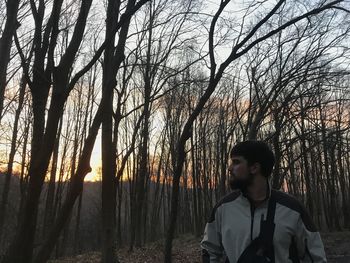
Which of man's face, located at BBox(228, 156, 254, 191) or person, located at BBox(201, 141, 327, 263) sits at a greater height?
man's face, located at BBox(228, 156, 254, 191)

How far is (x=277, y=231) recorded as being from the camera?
2.09 meters

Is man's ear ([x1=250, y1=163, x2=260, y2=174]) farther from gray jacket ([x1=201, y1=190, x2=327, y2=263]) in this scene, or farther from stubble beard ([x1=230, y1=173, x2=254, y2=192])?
gray jacket ([x1=201, y1=190, x2=327, y2=263])

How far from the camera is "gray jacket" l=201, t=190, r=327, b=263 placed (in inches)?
82.5

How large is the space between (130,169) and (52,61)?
22864 millimetres

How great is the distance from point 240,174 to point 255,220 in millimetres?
263

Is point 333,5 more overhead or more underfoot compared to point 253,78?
more underfoot

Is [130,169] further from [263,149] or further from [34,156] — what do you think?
[263,149]

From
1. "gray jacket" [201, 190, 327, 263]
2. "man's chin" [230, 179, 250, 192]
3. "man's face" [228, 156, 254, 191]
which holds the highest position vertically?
"man's face" [228, 156, 254, 191]

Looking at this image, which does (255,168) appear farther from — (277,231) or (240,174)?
(277,231)

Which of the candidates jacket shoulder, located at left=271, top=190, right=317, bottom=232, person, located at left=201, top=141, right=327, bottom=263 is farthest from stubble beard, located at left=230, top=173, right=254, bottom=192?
jacket shoulder, located at left=271, top=190, right=317, bottom=232

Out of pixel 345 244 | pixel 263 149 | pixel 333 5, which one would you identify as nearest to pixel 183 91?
pixel 345 244

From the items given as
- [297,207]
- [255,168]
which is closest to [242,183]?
[255,168]

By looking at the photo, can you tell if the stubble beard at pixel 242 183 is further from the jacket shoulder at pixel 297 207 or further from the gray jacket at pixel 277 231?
the jacket shoulder at pixel 297 207

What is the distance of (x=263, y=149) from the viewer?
2305 mm
